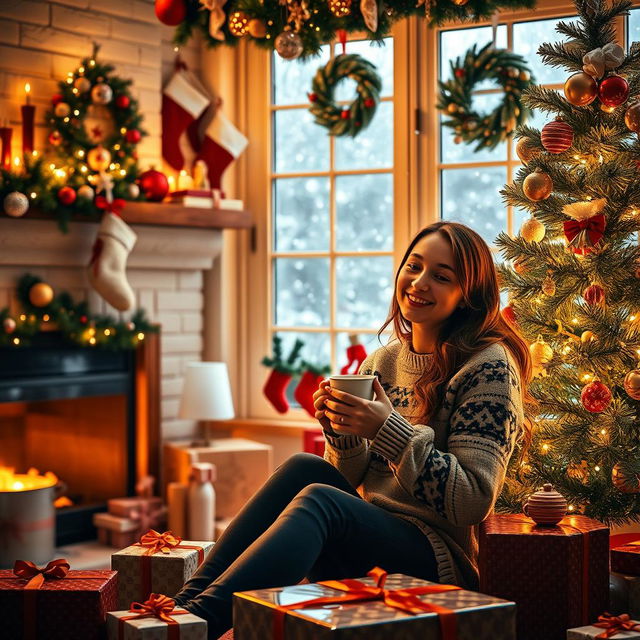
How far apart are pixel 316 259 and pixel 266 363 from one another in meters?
0.56

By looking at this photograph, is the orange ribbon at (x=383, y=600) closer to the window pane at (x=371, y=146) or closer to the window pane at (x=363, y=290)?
the window pane at (x=363, y=290)

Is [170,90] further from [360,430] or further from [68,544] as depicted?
[360,430]

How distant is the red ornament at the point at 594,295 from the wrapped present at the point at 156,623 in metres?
1.29

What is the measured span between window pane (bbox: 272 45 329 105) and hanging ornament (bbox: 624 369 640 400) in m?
2.23

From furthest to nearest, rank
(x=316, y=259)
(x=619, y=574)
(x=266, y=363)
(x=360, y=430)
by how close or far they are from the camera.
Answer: (x=316, y=259) < (x=266, y=363) < (x=619, y=574) < (x=360, y=430)

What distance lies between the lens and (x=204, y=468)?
3809 millimetres

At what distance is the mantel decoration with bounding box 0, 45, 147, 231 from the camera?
355 cm

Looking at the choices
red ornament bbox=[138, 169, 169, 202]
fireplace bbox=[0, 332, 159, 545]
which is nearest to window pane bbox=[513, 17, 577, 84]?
red ornament bbox=[138, 169, 169, 202]

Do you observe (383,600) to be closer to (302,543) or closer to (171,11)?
(302,543)

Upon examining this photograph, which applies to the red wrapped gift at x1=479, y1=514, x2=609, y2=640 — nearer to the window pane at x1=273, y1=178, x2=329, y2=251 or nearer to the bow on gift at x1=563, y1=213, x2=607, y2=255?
Result: the bow on gift at x1=563, y1=213, x2=607, y2=255

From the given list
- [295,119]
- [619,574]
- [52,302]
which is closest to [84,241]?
[52,302]

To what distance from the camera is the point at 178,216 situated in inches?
157

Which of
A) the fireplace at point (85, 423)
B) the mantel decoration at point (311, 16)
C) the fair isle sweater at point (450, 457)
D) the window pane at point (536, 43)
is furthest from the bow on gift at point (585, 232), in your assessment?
the fireplace at point (85, 423)

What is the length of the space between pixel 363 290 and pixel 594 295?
174 centimetres
